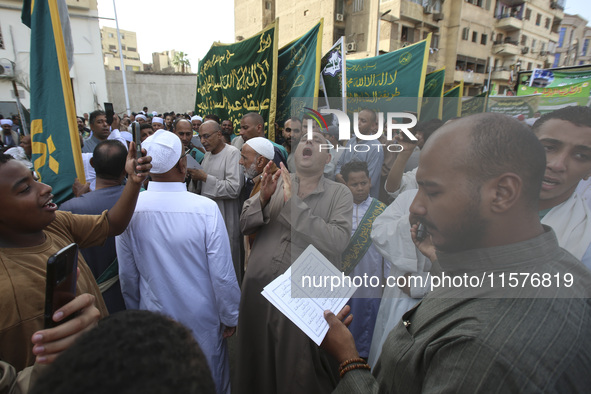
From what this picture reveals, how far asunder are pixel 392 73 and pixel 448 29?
21963 millimetres

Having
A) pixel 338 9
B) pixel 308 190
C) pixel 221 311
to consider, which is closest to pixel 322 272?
pixel 308 190

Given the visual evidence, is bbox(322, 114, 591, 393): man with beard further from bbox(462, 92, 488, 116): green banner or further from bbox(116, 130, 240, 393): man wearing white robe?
bbox(116, 130, 240, 393): man wearing white robe

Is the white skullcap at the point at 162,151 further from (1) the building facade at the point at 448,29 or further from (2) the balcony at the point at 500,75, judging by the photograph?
(2) the balcony at the point at 500,75

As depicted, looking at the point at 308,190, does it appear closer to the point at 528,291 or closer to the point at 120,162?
the point at 528,291

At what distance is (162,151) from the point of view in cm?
171

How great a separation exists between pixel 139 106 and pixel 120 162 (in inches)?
877

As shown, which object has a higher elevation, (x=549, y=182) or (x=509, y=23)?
(x=509, y=23)

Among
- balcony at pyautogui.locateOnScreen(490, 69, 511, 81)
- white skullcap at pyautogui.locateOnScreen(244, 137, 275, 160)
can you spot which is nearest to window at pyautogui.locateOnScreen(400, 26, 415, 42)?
balcony at pyautogui.locateOnScreen(490, 69, 511, 81)

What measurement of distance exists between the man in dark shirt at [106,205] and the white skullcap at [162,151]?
387 mm

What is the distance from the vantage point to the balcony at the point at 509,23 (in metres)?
22.5

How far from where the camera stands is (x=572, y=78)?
3.66 ft

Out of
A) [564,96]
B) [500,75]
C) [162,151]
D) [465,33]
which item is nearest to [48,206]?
[162,151]

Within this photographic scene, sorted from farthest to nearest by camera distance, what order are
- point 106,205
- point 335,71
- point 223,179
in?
point 335,71 → point 223,179 → point 106,205

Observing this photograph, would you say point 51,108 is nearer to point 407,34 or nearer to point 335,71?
point 335,71
